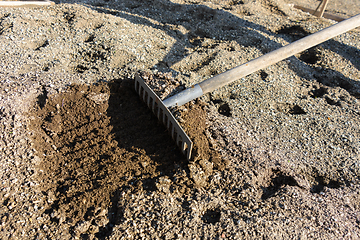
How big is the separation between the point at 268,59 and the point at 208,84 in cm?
106

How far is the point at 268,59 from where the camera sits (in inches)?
159

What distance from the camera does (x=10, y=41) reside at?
17.0ft

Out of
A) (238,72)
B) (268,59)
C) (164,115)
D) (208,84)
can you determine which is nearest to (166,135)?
(164,115)

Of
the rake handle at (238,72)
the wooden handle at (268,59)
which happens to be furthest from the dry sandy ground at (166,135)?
the wooden handle at (268,59)

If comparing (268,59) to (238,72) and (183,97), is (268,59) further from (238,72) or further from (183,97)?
(183,97)

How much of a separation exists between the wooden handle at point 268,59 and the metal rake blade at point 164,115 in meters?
0.73

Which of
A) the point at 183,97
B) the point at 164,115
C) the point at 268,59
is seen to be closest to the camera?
the point at 164,115

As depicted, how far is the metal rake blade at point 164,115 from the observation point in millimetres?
3282

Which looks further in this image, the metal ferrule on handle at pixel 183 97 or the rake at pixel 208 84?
the metal ferrule on handle at pixel 183 97

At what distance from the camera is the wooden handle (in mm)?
3934

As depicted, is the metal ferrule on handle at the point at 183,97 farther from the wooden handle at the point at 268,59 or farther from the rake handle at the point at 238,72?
the wooden handle at the point at 268,59

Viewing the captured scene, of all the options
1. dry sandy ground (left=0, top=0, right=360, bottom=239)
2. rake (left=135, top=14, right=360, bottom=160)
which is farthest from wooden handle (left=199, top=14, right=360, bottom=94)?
dry sandy ground (left=0, top=0, right=360, bottom=239)

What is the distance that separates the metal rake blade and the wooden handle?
735 millimetres

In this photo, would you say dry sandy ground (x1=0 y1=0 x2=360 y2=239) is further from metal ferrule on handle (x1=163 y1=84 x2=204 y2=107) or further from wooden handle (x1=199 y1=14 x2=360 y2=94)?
wooden handle (x1=199 y1=14 x2=360 y2=94)
